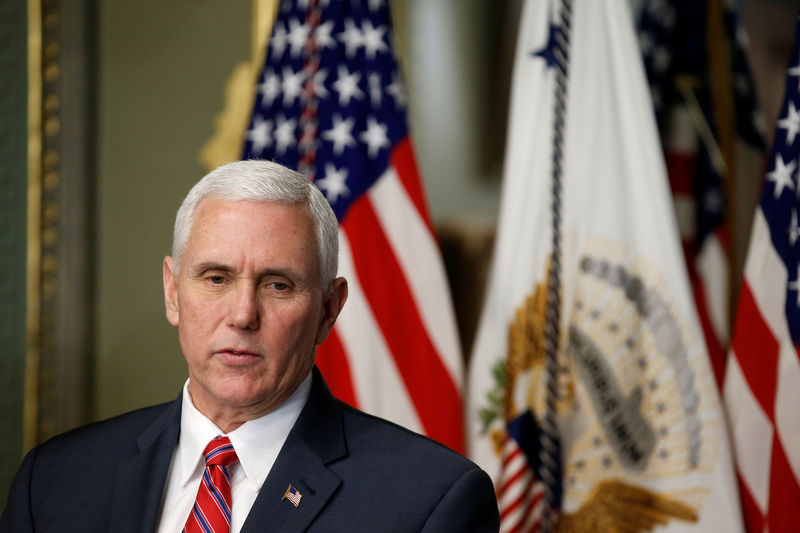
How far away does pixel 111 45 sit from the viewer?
3203 mm

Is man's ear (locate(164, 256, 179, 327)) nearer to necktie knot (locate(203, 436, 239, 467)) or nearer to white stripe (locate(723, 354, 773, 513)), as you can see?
necktie knot (locate(203, 436, 239, 467))

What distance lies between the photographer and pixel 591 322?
265cm

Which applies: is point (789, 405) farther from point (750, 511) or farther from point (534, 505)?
point (534, 505)

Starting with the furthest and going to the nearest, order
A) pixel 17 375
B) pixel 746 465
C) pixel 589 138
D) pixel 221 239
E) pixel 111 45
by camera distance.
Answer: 1. pixel 111 45
2. pixel 17 375
3. pixel 589 138
4. pixel 746 465
5. pixel 221 239

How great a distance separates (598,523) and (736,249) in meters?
1.28

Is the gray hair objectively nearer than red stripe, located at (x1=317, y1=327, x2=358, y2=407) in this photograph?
Yes

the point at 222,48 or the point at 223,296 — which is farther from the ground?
the point at 222,48

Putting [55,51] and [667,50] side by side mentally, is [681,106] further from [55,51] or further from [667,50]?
[55,51]

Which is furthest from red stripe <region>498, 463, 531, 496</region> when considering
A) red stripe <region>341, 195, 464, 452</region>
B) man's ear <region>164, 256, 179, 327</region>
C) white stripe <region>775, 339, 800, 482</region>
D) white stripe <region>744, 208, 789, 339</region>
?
man's ear <region>164, 256, 179, 327</region>

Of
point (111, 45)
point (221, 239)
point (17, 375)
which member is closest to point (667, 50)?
point (111, 45)

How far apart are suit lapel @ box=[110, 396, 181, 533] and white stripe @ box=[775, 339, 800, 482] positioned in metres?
1.68

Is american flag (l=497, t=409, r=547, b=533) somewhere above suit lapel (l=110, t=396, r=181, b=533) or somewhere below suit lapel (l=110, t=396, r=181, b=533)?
below

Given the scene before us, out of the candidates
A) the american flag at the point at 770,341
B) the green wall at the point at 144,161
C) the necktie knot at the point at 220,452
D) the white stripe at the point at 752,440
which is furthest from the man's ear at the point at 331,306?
the green wall at the point at 144,161

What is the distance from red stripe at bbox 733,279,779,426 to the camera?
2525mm
